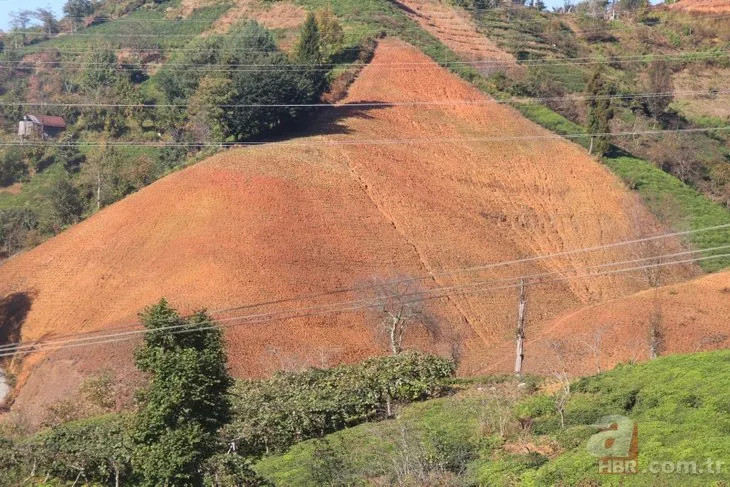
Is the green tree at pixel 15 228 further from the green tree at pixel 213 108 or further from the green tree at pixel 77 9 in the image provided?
the green tree at pixel 77 9

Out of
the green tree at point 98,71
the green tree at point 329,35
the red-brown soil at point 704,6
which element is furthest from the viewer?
the red-brown soil at point 704,6

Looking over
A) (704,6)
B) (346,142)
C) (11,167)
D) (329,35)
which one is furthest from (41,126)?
(704,6)

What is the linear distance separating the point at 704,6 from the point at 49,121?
247ft

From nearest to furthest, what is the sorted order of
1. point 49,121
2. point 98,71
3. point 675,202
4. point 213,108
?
point 213,108
point 675,202
point 49,121
point 98,71

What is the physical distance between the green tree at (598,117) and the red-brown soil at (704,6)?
54.6 m

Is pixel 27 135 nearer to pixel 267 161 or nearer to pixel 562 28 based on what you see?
pixel 267 161

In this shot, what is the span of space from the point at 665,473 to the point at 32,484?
42.1 feet

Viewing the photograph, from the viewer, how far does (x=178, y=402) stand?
63.7ft

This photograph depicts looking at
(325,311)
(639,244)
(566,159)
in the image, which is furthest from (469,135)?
(325,311)

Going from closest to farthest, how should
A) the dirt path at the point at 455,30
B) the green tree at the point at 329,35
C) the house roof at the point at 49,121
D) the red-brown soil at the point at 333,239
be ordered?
the red-brown soil at the point at 333,239 < the green tree at the point at 329,35 < the house roof at the point at 49,121 < the dirt path at the point at 455,30

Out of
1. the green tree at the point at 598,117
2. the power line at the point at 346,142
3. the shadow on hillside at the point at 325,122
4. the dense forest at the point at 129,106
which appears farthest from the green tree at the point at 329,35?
the green tree at the point at 598,117

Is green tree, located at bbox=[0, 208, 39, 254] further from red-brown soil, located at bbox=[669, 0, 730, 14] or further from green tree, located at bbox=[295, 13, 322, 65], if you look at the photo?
red-brown soil, located at bbox=[669, 0, 730, 14]

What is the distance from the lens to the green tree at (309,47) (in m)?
64.0

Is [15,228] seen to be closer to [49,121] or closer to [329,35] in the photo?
[49,121]
